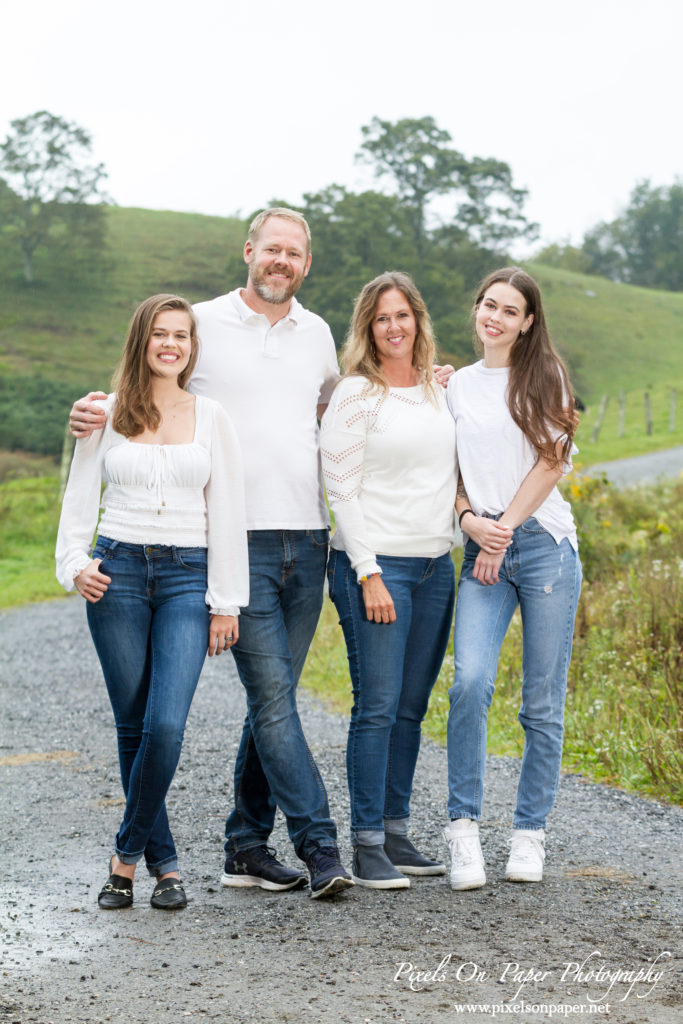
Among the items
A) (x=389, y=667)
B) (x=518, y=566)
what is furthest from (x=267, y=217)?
(x=389, y=667)

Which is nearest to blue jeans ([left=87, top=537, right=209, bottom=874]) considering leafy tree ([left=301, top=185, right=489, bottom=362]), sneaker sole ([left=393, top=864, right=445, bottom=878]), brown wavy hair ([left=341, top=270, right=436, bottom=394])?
brown wavy hair ([left=341, top=270, right=436, bottom=394])

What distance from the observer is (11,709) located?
27.6 ft

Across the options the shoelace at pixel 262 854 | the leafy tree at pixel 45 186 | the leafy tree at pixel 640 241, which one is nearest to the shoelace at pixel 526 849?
the shoelace at pixel 262 854

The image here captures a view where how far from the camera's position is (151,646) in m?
4.06

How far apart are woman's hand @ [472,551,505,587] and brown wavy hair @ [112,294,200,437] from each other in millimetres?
1320

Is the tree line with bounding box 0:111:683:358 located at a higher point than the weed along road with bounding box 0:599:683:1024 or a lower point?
higher

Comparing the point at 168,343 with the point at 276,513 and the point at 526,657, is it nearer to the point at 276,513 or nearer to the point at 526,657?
the point at 276,513

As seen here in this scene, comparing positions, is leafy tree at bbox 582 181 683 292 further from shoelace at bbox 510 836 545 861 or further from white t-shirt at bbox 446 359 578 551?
shoelace at bbox 510 836 545 861

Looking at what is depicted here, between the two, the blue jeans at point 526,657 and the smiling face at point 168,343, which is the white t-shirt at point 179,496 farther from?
the blue jeans at point 526,657

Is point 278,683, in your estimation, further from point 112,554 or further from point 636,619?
point 636,619

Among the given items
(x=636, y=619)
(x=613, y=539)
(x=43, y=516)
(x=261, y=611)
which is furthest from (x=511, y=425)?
(x=43, y=516)

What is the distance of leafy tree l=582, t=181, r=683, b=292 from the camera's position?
9519cm

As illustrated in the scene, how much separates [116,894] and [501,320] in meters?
2.64

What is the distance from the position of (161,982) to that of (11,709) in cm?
544
